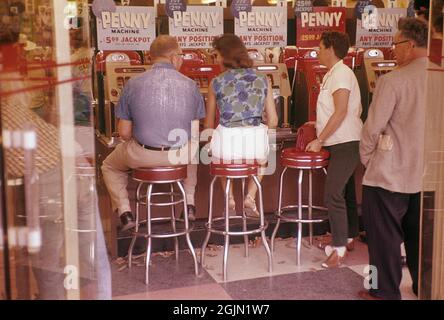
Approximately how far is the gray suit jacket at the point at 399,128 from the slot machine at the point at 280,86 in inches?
72.4

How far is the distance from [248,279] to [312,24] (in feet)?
10.4

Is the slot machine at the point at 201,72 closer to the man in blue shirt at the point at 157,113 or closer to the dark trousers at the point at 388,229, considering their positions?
the man in blue shirt at the point at 157,113

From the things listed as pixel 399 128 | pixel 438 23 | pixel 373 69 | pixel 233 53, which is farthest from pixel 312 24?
pixel 438 23

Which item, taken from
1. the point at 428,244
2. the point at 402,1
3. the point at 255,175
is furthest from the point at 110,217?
the point at 402,1

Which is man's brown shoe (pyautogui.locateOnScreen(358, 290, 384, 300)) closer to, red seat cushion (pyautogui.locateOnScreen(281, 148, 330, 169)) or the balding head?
red seat cushion (pyautogui.locateOnScreen(281, 148, 330, 169))

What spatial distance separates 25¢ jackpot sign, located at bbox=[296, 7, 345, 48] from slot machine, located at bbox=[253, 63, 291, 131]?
0.68 meters

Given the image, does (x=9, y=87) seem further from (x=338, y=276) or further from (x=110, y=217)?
(x=338, y=276)

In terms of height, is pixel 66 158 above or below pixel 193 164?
above

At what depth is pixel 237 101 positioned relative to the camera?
4512 mm

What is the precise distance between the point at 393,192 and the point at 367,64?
2538 millimetres

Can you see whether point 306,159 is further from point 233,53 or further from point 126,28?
point 126,28

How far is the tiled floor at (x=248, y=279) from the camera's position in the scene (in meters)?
4.10

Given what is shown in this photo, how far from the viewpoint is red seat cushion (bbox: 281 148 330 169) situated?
15.0 feet

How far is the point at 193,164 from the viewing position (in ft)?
15.4
